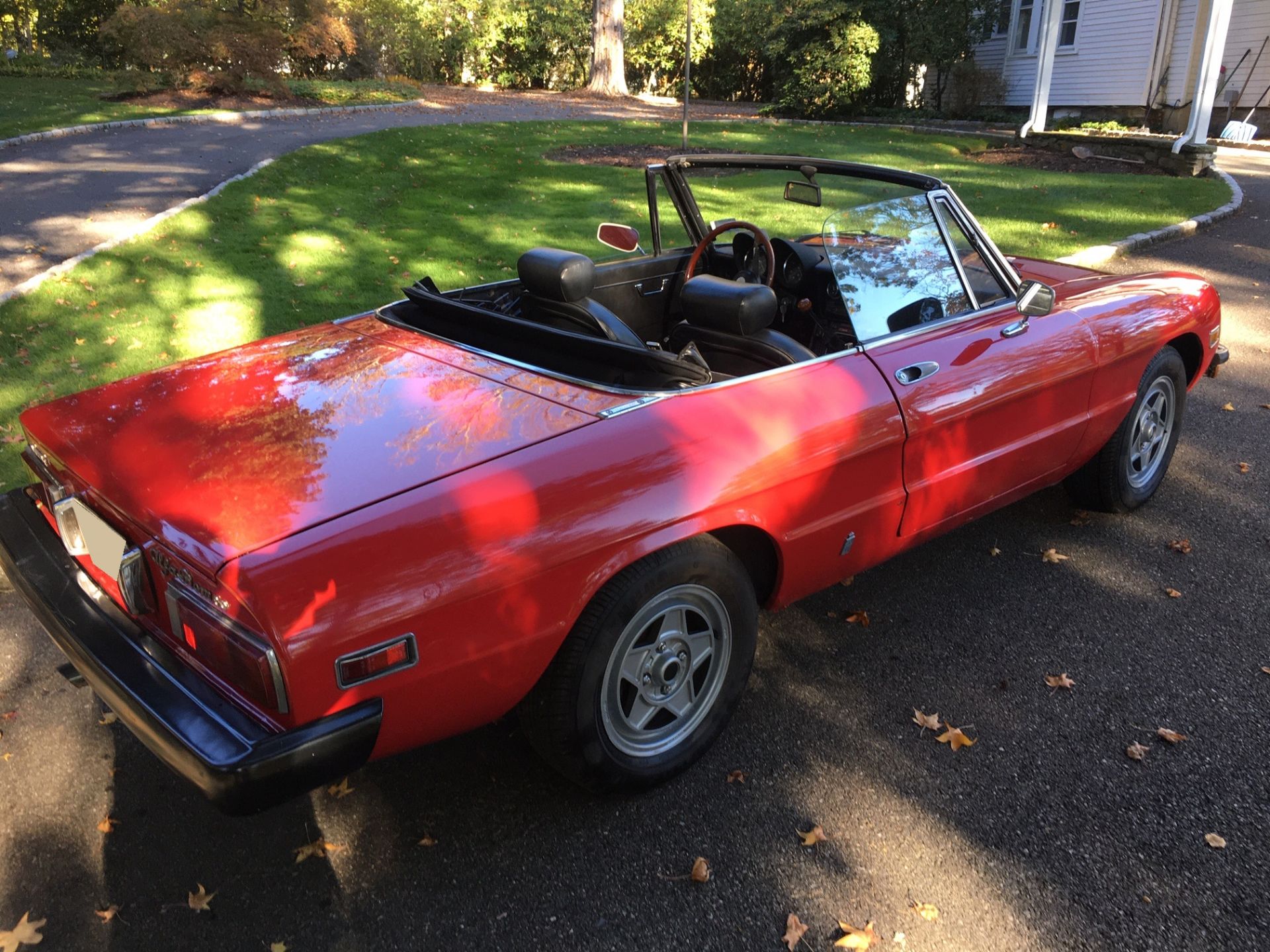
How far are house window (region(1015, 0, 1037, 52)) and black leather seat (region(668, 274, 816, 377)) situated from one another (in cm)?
2094

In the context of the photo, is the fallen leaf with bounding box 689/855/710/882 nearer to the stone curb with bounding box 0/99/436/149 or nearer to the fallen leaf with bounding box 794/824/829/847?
the fallen leaf with bounding box 794/824/829/847

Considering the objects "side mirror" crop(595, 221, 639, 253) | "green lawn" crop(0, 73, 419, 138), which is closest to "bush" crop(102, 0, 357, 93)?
"green lawn" crop(0, 73, 419, 138)

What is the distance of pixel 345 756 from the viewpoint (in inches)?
79.4

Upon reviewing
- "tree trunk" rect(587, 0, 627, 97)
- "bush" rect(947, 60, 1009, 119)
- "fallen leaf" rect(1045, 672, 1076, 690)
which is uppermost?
"tree trunk" rect(587, 0, 627, 97)

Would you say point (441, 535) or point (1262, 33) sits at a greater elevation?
point (1262, 33)

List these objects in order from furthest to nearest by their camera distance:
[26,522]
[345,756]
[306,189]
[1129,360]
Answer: [306,189] → [1129,360] → [26,522] → [345,756]

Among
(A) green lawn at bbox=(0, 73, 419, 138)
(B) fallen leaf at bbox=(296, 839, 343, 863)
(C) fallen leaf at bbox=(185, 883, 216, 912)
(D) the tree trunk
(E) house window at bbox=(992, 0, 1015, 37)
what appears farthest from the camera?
(D) the tree trunk

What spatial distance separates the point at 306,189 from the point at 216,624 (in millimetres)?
9299

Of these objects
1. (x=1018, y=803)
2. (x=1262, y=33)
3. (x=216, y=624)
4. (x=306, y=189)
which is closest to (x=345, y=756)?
(x=216, y=624)

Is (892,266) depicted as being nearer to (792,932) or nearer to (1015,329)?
(1015,329)

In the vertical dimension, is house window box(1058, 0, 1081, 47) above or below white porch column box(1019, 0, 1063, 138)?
above

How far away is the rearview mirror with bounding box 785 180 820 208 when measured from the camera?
146 inches

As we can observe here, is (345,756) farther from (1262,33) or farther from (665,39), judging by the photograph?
(665,39)

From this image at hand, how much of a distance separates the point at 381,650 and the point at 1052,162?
48.1ft
